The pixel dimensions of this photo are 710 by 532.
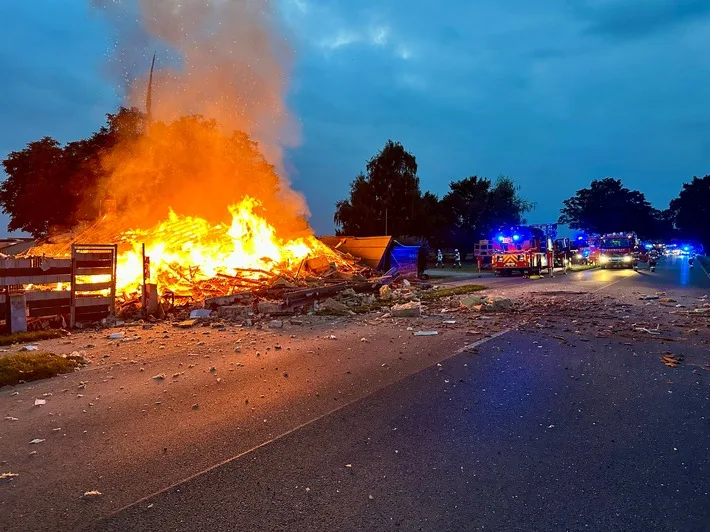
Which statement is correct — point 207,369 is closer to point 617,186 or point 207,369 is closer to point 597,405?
point 597,405

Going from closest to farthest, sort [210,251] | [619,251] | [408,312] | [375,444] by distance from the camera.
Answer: [375,444] → [408,312] → [210,251] → [619,251]

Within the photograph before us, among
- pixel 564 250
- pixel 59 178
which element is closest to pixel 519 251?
pixel 564 250

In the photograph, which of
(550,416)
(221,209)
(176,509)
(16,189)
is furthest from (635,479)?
(16,189)

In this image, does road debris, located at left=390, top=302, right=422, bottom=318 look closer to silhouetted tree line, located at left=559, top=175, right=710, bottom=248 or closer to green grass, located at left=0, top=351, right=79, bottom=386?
green grass, located at left=0, top=351, right=79, bottom=386

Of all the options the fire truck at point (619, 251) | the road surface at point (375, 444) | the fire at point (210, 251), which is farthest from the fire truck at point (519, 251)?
the road surface at point (375, 444)

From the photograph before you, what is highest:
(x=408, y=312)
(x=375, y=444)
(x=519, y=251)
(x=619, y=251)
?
(x=619, y=251)

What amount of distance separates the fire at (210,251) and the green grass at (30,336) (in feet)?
11.5

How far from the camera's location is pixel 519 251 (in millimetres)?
27562

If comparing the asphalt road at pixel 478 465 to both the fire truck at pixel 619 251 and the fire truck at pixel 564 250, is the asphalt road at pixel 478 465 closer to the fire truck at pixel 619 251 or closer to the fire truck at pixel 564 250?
the fire truck at pixel 619 251

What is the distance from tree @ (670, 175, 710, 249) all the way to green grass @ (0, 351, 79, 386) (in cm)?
8876

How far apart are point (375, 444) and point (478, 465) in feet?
2.98

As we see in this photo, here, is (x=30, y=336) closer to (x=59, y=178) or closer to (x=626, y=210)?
(x=59, y=178)

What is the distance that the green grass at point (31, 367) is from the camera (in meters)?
6.14

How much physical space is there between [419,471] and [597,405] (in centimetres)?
261
